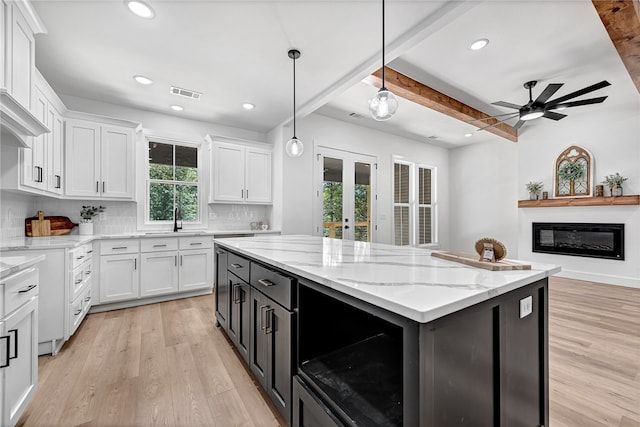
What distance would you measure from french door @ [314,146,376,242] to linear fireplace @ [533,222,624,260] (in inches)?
129

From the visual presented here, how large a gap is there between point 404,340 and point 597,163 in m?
6.08

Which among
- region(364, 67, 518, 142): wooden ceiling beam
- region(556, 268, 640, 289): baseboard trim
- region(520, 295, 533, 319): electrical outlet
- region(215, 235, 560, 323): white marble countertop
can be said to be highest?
region(364, 67, 518, 142): wooden ceiling beam

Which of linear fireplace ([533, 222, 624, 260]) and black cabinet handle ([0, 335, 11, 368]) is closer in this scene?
black cabinet handle ([0, 335, 11, 368])

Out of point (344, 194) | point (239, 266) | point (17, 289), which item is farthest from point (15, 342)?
point (344, 194)

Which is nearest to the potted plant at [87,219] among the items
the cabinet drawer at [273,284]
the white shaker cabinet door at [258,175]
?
the white shaker cabinet door at [258,175]

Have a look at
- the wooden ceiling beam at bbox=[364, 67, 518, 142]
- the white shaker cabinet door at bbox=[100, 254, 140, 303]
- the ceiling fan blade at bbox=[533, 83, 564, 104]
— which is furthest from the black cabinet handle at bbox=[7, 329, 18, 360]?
the ceiling fan blade at bbox=[533, 83, 564, 104]

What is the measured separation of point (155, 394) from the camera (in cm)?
178

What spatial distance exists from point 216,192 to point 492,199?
5998mm

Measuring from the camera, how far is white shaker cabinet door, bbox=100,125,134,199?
11.5 ft

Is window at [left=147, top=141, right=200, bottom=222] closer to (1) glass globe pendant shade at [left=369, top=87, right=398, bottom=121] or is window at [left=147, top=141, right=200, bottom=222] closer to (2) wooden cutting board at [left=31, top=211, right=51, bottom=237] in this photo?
(2) wooden cutting board at [left=31, top=211, right=51, bottom=237]

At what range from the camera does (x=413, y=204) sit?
6.44 meters

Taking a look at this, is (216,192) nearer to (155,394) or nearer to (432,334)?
(155,394)

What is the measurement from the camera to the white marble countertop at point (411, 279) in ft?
2.69

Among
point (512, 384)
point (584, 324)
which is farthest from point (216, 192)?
point (584, 324)
